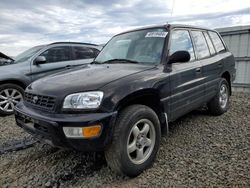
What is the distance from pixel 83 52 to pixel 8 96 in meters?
2.40

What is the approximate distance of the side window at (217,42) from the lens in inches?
191

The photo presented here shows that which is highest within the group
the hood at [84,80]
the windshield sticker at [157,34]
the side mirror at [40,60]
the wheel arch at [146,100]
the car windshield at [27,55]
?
the windshield sticker at [157,34]

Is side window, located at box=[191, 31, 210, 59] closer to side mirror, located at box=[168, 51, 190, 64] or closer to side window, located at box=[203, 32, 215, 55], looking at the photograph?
side window, located at box=[203, 32, 215, 55]

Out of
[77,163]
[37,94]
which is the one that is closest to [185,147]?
[77,163]

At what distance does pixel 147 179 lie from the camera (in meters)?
2.74

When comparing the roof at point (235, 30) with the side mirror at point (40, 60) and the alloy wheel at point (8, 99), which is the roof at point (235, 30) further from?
the alloy wheel at point (8, 99)

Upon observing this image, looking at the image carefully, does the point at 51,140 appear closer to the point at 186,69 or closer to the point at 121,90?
the point at 121,90

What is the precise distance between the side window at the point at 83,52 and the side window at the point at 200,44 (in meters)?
3.61

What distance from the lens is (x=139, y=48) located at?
3590 mm

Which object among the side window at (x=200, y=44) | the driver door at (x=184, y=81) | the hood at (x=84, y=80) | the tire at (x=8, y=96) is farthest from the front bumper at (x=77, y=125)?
the tire at (x=8, y=96)

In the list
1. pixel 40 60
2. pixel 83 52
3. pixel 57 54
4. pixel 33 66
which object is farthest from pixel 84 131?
pixel 83 52

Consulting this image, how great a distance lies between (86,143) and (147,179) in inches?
34.0

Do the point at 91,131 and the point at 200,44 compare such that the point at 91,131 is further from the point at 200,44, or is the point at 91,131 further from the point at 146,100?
the point at 200,44

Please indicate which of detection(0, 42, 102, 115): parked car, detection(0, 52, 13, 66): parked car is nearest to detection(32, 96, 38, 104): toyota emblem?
detection(0, 42, 102, 115): parked car
